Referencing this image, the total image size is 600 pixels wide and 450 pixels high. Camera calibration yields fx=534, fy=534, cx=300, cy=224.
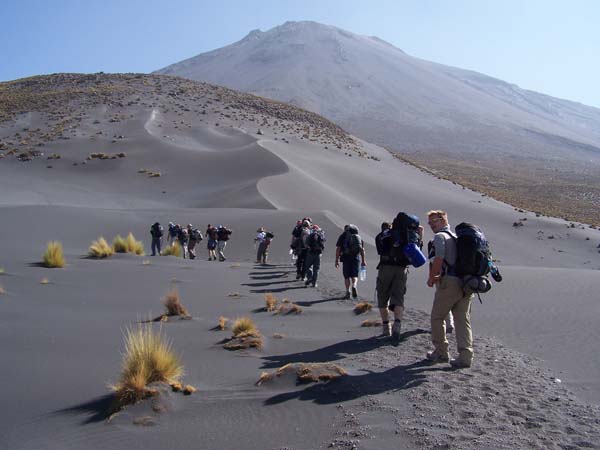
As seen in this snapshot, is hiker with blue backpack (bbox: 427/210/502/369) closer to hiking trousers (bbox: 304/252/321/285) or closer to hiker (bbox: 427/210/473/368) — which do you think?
hiker (bbox: 427/210/473/368)

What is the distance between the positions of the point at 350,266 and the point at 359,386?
5.18m

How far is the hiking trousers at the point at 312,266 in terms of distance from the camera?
12102mm

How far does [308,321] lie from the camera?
862 cm

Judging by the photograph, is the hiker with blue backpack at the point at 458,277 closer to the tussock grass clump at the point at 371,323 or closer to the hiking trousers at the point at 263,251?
the tussock grass clump at the point at 371,323

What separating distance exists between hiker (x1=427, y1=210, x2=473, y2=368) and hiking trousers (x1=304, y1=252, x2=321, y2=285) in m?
6.15

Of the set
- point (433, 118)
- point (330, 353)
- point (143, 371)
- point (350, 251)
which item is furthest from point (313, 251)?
point (433, 118)

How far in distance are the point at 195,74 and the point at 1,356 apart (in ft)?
608

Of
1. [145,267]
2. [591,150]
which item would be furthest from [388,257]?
[591,150]

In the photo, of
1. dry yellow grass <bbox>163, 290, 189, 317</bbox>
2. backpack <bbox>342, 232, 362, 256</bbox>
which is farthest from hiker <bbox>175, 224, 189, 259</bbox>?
dry yellow grass <bbox>163, 290, 189, 317</bbox>

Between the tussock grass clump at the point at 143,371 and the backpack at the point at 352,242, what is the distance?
5.09 metres

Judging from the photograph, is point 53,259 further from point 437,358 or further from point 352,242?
A: point 437,358

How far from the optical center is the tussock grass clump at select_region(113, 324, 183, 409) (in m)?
4.39

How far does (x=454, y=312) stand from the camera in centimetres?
596

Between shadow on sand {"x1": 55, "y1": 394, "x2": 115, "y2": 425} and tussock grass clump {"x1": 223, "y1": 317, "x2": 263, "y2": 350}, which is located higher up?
tussock grass clump {"x1": 223, "y1": 317, "x2": 263, "y2": 350}
